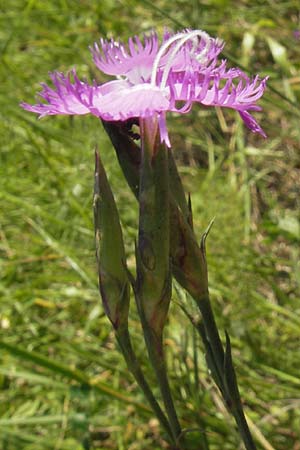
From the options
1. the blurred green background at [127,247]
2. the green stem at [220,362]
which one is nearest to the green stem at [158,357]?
the green stem at [220,362]

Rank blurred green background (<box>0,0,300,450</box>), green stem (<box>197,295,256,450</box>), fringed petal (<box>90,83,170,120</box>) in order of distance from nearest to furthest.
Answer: fringed petal (<box>90,83,170,120</box>)
green stem (<box>197,295,256,450</box>)
blurred green background (<box>0,0,300,450</box>)

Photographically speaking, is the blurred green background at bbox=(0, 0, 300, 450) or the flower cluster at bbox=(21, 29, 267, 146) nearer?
the flower cluster at bbox=(21, 29, 267, 146)

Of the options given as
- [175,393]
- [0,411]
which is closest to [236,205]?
[175,393]

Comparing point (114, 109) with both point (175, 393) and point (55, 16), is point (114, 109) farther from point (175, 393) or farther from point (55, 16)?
point (55, 16)

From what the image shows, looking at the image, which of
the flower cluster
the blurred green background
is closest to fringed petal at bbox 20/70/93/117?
the flower cluster

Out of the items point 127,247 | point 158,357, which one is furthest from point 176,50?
point 127,247

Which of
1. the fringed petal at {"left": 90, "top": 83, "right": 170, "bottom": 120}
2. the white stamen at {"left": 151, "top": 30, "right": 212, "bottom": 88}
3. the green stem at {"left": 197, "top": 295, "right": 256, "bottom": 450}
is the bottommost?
the green stem at {"left": 197, "top": 295, "right": 256, "bottom": 450}

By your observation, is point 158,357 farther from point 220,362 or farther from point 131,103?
point 131,103

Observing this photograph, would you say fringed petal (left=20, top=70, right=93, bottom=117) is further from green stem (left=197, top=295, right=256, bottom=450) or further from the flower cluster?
green stem (left=197, top=295, right=256, bottom=450)

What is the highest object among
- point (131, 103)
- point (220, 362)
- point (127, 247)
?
point (131, 103)

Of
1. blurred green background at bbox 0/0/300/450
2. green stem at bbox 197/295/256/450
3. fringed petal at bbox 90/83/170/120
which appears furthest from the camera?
blurred green background at bbox 0/0/300/450

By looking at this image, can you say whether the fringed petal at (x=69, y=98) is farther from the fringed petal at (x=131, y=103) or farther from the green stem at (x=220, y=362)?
the green stem at (x=220, y=362)
